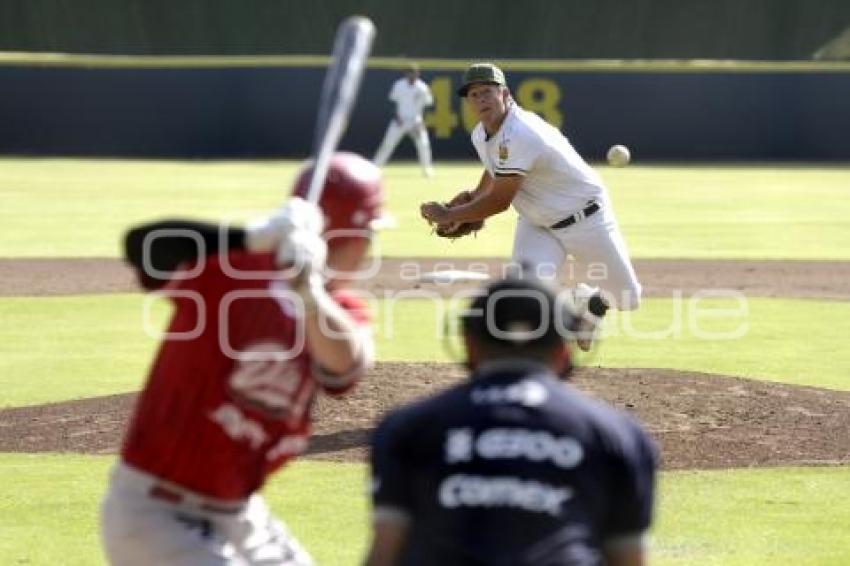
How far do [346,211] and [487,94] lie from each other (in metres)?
6.65

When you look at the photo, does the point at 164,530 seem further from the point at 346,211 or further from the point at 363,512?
the point at 363,512

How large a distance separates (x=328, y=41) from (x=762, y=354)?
128ft

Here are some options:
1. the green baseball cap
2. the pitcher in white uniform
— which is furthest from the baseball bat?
the pitcher in white uniform

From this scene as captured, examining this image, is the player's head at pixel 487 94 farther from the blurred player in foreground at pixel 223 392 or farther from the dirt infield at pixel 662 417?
the blurred player in foreground at pixel 223 392

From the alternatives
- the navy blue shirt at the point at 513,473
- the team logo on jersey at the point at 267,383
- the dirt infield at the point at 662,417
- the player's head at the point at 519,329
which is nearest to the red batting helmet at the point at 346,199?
the team logo on jersey at the point at 267,383

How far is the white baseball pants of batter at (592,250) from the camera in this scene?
1205cm

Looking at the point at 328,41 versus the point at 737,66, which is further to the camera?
the point at 328,41

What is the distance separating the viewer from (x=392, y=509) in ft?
13.5

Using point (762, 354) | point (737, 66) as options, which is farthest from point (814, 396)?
point (737, 66)

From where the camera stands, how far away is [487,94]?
1146 cm

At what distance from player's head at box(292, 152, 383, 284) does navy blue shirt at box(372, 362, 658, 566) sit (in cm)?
89

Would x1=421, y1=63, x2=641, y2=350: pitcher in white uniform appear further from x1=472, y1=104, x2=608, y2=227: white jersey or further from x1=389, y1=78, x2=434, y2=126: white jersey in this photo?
x1=389, y1=78, x2=434, y2=126: white jersey

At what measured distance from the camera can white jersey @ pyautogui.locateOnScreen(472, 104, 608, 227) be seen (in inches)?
453

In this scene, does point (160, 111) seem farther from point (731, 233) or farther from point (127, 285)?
point (127, 285)
